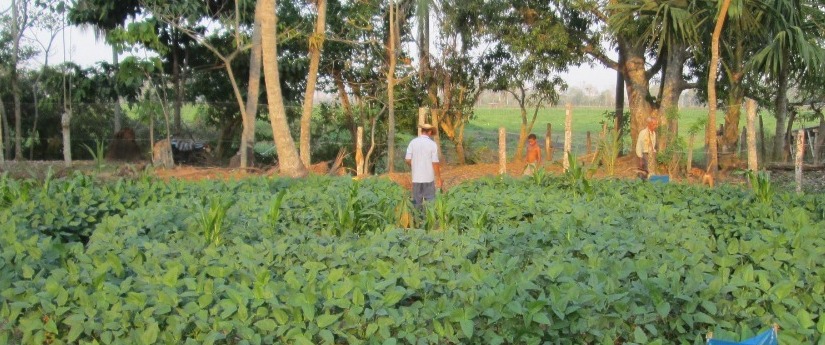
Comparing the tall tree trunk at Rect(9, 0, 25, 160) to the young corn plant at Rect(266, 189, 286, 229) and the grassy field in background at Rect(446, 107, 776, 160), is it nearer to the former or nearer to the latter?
the grassy field in background at Rect(446, 107, 776, 160)

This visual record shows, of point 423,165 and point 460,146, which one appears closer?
point 423,165

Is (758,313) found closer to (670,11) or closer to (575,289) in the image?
(575,289)

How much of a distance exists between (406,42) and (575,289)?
16.6 metres

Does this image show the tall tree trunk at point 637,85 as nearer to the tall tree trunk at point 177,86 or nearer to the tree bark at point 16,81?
the tall tree trunk at point 177,86

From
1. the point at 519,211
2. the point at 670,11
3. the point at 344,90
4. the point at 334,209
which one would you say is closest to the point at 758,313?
the point at 519,211

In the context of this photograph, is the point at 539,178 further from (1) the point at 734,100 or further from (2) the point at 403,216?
(1) the point at 734,100

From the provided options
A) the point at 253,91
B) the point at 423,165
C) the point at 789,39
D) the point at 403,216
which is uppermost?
the point at 789,39

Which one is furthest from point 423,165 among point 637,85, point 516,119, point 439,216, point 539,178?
point 516,119

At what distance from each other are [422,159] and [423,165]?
0.22 feet

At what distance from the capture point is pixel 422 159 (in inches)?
341

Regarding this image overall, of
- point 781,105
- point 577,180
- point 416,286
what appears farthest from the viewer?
point 781,105

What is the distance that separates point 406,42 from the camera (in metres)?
19.2

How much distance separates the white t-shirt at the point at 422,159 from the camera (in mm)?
8680

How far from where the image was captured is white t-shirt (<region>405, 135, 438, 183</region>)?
868cm
